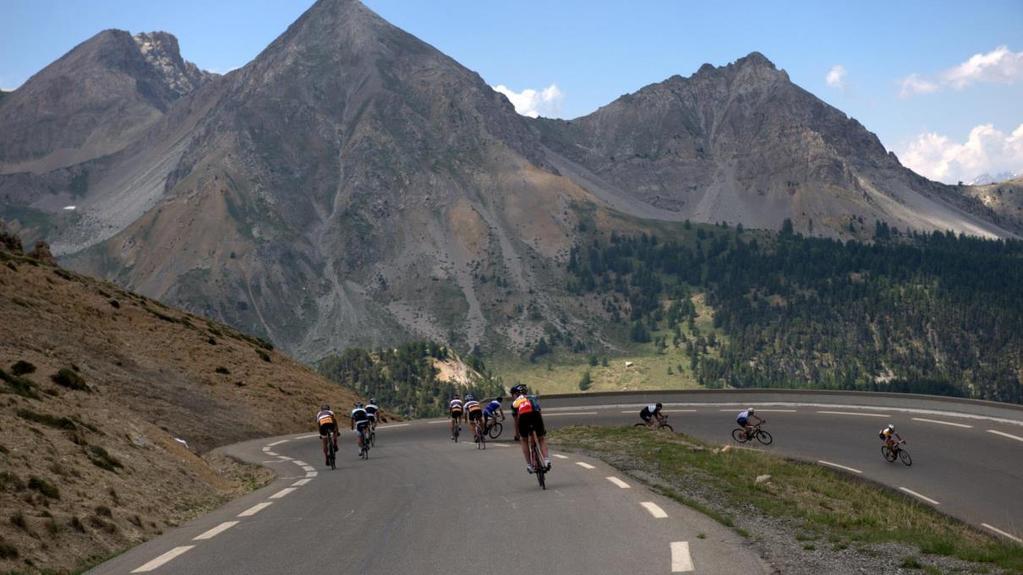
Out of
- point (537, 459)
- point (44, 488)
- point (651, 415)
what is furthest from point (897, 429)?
point (44, 488)

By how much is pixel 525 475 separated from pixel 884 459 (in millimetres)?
20846

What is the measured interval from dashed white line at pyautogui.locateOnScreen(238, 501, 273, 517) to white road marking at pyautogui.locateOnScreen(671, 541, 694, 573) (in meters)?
8.46

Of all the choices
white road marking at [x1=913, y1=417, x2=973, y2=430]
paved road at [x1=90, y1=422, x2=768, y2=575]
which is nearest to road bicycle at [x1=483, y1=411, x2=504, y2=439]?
paved road at [x1=90, y1=422, x2=768, y2=575]

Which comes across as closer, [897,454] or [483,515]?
[483,515]

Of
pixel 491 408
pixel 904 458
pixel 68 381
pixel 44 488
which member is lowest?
pixel 904 458

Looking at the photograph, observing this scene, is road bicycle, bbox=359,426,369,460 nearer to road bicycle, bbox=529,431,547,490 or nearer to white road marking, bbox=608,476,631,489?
road bicycle, bbox=529,431,547,490

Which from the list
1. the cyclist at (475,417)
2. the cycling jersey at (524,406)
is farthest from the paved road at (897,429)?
the cycling jersey at (524,406)

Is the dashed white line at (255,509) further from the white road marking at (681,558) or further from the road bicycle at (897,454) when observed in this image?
the road bicycle at (897,454)

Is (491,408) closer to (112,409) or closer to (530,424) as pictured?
(112,409)

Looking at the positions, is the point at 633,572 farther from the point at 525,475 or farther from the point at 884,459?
the point at 884,459

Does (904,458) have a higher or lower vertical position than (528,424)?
lower

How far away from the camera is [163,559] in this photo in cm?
1323

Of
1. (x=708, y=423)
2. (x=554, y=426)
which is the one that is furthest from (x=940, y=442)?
(x=554, y=426)

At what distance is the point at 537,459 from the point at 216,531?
6.80 meters
